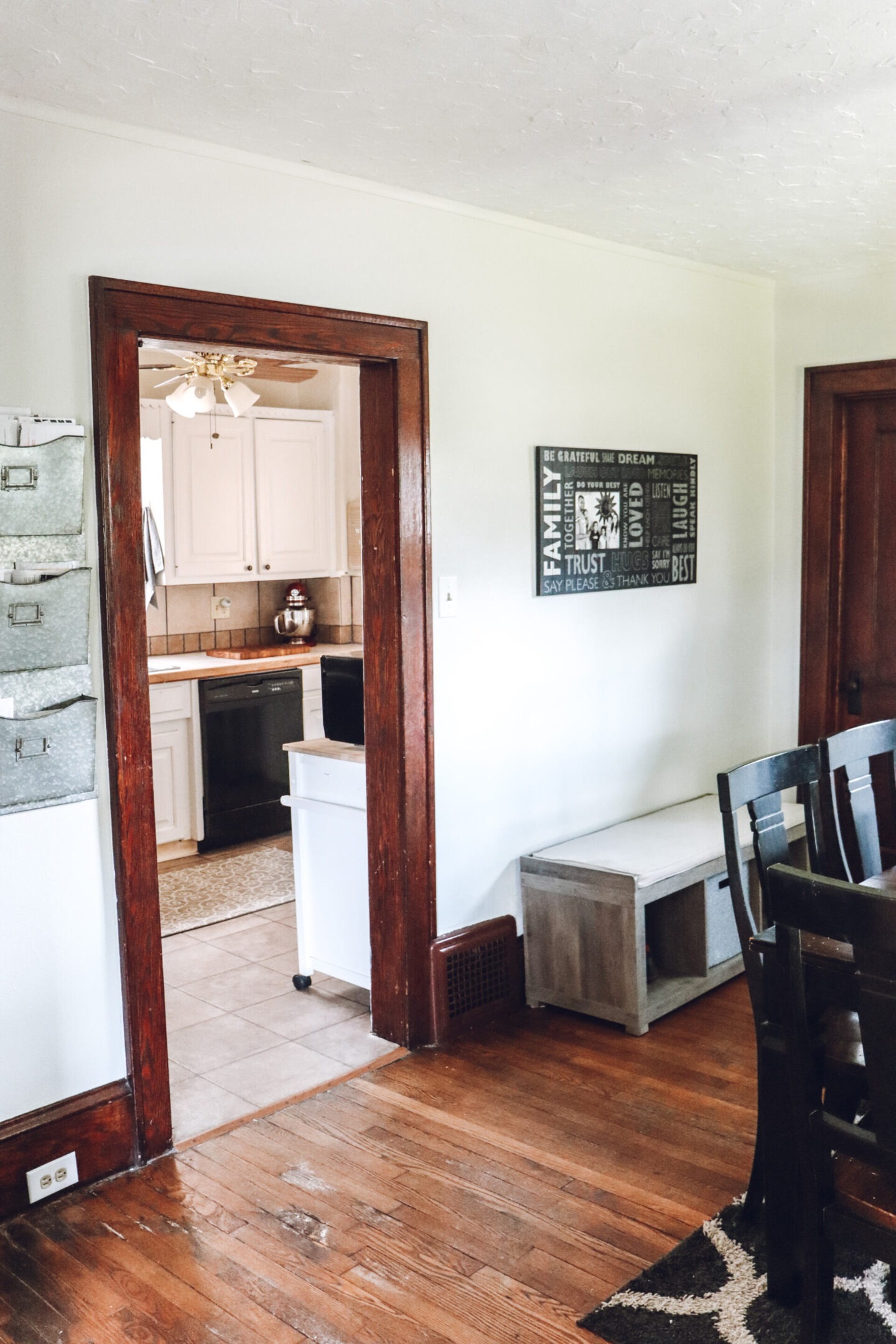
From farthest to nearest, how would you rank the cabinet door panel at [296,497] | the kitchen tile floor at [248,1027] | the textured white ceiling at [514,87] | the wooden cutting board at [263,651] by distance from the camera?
the cabinet door panel at [296,497]
the wooden cutting board at [263,651]
the kitchen tile floor at [248,1027]
the textured white ceiling at [514,87]

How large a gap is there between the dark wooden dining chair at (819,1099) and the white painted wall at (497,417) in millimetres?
1702

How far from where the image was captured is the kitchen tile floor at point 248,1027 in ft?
11.2

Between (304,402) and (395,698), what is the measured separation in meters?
3.62

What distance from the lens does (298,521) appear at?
21.3ft

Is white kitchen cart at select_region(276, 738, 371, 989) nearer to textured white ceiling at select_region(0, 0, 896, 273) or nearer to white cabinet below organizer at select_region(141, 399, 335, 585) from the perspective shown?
textured white ceiling at select_region(0, 0, 896, 273)

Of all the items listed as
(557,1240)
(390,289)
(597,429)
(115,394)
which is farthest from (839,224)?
(557,1240)

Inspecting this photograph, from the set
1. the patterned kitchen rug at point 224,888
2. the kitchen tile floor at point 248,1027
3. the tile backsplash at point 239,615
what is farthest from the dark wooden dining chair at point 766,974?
the tile backsplash at point 239,615

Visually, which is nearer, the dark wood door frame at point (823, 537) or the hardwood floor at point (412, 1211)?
the hardwood floor at point (412, 1211)

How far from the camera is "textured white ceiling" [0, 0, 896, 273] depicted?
224 centimetres

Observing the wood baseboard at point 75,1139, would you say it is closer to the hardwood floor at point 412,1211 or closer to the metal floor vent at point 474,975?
the hardwood floor at point 412,1211

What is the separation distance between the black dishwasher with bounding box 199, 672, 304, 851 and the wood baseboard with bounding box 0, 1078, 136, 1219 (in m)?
2.96

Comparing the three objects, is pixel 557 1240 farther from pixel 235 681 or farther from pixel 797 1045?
pixel 235 681

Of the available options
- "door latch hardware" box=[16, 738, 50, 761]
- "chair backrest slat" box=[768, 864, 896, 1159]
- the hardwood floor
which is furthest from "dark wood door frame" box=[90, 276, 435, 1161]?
"chair backrest slat" box=[768, 864, 896, 1159]

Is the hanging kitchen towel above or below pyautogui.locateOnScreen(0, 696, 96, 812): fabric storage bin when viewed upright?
above
